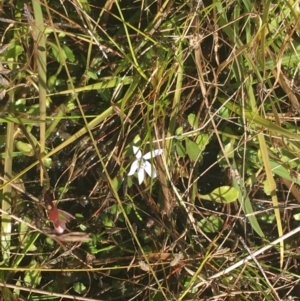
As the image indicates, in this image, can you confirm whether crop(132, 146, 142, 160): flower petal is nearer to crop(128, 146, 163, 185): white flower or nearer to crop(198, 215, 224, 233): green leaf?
crop(128, 146, 163, 185): white flower

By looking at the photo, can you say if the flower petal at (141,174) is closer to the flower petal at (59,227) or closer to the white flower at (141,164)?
the white flower at (141,164)

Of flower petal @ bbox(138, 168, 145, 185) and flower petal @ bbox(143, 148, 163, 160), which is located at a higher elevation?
flower petal @ bbox(143, 148, 163, 160)

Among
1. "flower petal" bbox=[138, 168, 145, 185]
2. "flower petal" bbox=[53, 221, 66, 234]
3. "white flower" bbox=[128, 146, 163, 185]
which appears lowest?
"flower petal" bbox=[53, 221, 66, 234]

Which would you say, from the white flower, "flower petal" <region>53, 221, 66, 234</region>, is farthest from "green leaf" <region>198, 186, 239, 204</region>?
"flower petal" <region>53, 221, 66, 234</region>

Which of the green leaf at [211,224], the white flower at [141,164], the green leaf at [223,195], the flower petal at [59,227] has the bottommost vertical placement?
the green leaf at [211,224]

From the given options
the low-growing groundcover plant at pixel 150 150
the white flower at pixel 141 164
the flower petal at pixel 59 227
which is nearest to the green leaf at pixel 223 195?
the low-growing groundcover plant at pixel 150 150

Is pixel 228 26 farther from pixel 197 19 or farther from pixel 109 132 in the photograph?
pixel 109 132

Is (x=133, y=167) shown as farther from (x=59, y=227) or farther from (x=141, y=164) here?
(x=59, y=227)
